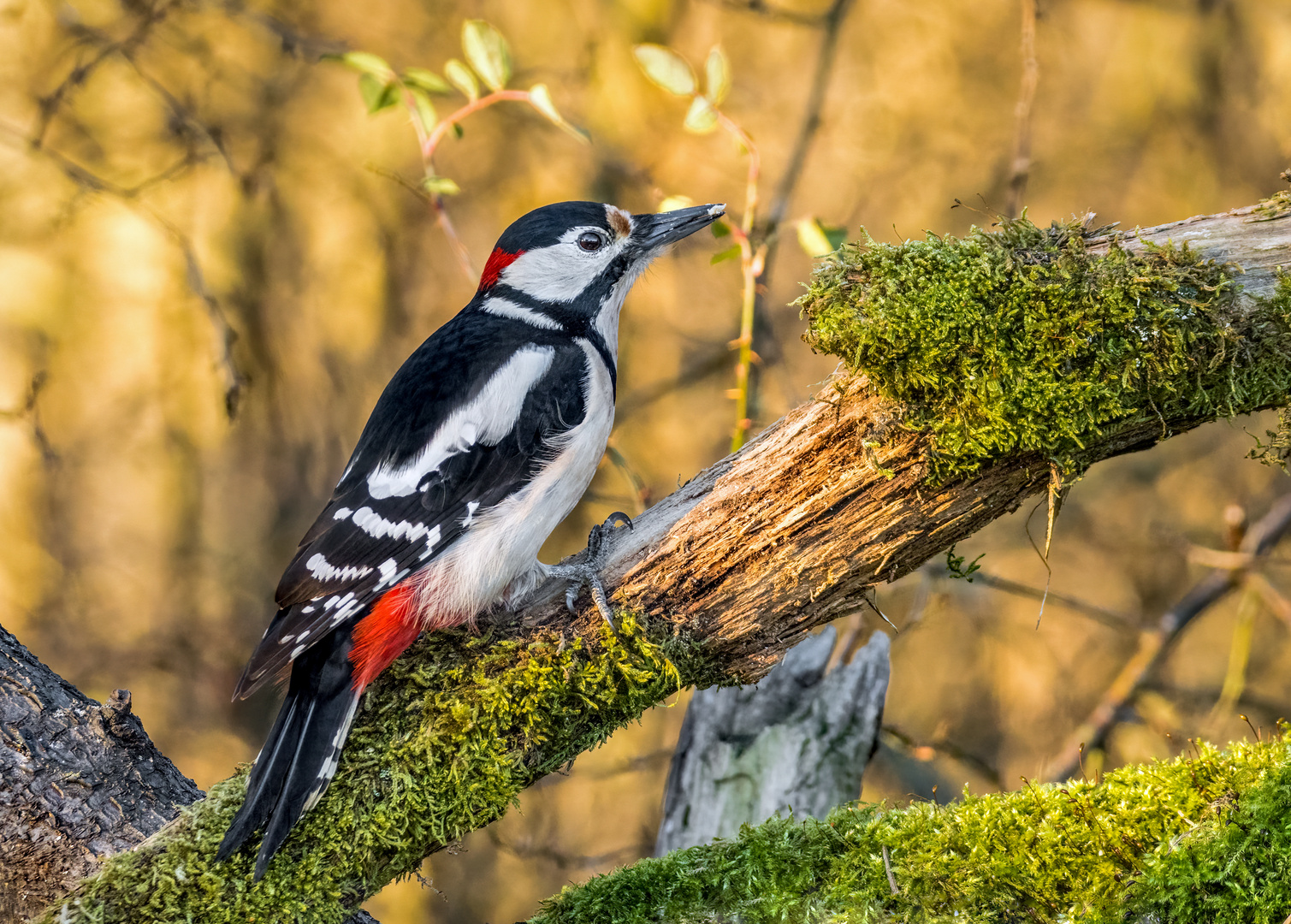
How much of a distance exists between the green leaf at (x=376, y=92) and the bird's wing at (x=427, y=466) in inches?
36.2

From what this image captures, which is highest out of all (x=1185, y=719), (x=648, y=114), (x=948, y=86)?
(x=648, y=114)

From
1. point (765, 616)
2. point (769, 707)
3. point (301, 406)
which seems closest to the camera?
point (765, 616)

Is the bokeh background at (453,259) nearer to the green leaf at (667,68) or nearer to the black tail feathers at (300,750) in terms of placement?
the green leaf at (667,68)

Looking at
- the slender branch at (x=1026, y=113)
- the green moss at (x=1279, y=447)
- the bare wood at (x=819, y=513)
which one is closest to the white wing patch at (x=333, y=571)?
the bare wood at (x=819, y=513)

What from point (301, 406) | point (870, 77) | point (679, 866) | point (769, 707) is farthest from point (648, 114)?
point (679, 866)

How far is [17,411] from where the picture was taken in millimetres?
4113

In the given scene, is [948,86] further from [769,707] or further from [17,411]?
[17,411]

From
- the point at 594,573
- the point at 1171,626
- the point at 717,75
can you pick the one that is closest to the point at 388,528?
the point at 594,573

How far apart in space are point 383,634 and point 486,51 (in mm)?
1820

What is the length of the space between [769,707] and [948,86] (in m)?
3.54

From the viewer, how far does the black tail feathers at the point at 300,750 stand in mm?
1924

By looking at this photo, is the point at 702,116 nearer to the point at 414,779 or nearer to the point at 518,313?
the point at 518,313

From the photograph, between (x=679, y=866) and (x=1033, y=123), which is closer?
(x=679, y=866)

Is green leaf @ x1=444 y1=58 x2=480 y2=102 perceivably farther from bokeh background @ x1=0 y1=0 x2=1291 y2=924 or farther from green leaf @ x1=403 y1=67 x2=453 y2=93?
bokeh background @ x1=0 y1=0 x2=1291 y2=924
